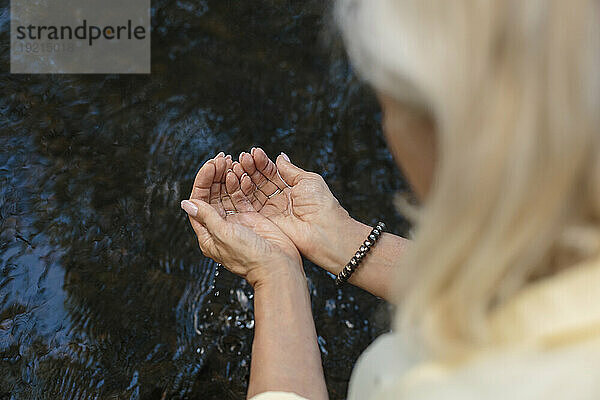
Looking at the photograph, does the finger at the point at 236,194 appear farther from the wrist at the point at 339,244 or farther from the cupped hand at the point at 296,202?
the wrist at the point at 339,244

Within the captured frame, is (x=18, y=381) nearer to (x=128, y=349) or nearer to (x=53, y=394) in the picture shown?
(x=53, y=394)

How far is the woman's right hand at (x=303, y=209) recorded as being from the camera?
73.3 inches

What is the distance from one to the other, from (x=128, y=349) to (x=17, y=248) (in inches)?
19.4

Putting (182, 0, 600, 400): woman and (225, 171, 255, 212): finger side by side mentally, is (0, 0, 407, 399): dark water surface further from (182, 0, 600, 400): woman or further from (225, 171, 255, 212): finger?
(182, 0, 600, 400): woman

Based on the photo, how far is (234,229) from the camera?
5.86ft

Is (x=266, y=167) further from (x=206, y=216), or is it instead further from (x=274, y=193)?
(x=206, y=216)

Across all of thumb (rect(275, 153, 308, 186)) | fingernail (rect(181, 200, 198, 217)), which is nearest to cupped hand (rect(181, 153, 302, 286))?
fingernail (rect(181, 200, 198, 217))

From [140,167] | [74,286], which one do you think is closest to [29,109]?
[140,167]

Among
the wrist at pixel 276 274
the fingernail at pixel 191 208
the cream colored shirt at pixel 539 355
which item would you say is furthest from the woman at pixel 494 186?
the fingernail at pixel 191 208

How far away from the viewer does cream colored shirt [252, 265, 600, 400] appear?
0.78 meters

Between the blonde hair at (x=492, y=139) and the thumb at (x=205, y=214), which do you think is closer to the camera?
the blonde hair at (x=492, y=139)

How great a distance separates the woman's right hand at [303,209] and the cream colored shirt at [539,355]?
975 mm

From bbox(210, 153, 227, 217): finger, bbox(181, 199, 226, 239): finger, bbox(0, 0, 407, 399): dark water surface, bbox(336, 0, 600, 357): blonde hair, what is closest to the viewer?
bbox(336, 0, 600, 357): blonde hair

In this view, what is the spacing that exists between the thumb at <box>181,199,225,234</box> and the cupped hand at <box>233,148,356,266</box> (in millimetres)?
148
